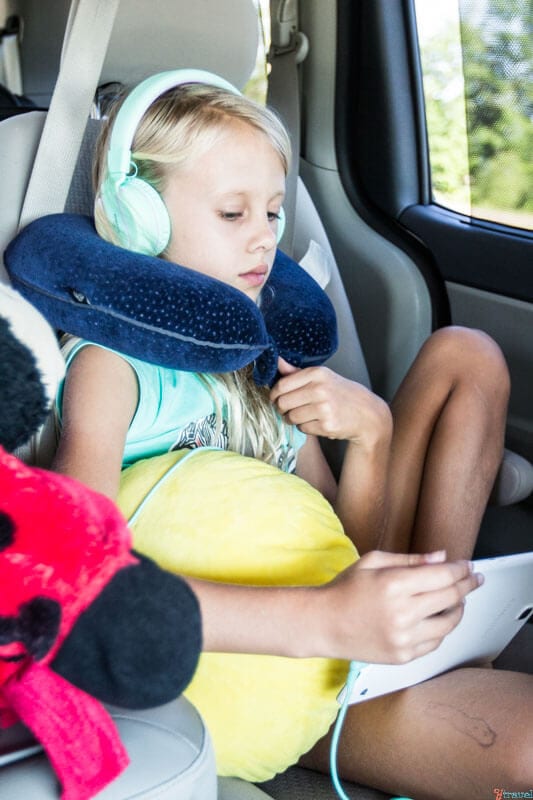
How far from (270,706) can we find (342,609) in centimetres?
15

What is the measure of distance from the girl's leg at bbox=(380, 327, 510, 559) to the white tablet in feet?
0.77

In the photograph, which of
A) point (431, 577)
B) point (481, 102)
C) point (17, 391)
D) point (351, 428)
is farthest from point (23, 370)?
point (481, 102)

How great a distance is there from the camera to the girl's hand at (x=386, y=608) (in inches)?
37.8

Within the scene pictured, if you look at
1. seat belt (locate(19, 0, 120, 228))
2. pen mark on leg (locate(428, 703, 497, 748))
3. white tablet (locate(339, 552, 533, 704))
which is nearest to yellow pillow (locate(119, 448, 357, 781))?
white tablet (locate(339, 552, 533, 704))

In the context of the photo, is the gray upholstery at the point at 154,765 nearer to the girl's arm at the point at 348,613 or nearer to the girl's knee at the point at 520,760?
the girl's arm at the point at 348,613

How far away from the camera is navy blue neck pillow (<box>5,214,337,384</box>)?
1.10 m

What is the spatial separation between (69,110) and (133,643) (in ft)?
2.60

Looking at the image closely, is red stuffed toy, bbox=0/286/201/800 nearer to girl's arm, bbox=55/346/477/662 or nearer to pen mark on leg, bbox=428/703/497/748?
girl's arm, bbox=55/346/477/662

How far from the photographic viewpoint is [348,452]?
55.6 inches

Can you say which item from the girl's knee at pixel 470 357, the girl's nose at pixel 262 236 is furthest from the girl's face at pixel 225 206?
the girl's knee at pixel 470 357

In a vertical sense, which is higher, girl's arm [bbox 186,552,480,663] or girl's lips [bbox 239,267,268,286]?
girl's lips [bbox 239,267,268,286]

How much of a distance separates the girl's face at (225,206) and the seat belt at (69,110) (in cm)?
13

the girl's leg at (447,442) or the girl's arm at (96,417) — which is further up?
the girl's arm at (96,417)

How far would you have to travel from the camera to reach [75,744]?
0.77 metres
